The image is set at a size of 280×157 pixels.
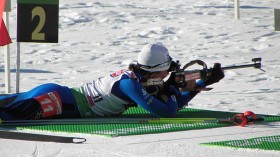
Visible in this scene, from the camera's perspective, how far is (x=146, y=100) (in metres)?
7.38

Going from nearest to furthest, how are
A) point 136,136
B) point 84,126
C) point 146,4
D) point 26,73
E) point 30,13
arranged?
point 136,136
point 84,126
point 30,13
point 26,73
point 146,4

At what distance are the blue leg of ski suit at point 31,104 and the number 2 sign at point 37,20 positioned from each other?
170cm

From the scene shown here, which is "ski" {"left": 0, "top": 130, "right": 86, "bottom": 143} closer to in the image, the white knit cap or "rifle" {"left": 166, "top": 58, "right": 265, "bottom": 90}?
the white knit cap

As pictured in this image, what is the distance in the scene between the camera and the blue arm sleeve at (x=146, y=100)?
7386mm

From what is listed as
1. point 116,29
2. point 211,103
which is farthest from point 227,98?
point 116,29

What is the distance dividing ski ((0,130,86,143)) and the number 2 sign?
309 centimetres

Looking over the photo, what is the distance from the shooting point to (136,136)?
6637 millimetres

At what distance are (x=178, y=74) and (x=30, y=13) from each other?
2.38 m

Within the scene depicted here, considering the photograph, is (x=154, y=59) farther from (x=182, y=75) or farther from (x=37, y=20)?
(x=37, y=20)

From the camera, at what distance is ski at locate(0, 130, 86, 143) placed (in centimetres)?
610

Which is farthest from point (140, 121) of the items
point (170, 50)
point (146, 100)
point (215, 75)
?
point (170, 50)

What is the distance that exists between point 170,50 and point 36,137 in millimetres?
9431

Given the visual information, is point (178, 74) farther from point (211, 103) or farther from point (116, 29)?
point (116, 29)

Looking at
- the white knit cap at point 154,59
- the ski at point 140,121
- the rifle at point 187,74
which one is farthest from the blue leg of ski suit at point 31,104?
the rifle at point 187,74
